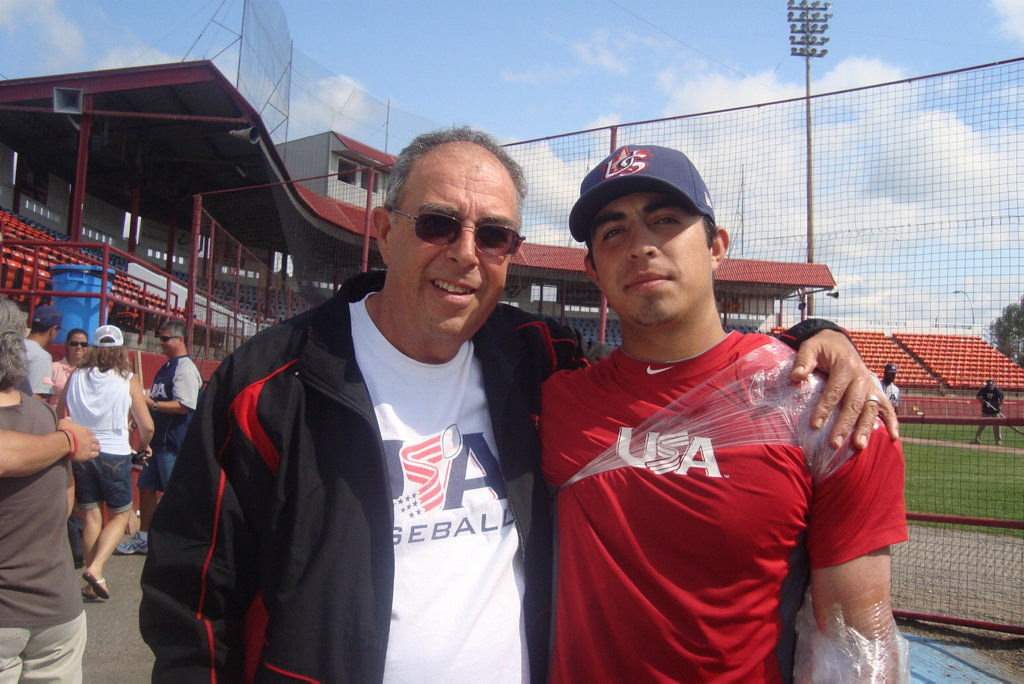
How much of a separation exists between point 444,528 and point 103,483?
4361 mm

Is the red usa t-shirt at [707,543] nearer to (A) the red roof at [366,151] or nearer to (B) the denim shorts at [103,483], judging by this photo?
(B) the denim shorts at [103,483]

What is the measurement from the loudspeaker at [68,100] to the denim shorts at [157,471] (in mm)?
7981

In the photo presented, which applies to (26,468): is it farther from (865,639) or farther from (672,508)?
(865,639)

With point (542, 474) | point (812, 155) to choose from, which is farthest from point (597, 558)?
point (812, 155)

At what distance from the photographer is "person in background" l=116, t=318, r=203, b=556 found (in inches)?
218

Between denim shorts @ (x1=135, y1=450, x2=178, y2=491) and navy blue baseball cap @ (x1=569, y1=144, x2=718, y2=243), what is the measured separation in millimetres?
5225

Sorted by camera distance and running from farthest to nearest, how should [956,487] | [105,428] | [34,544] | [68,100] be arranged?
[68,100] → [956,487] → [105,428] → [34,544]

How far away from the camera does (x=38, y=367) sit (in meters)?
5.05

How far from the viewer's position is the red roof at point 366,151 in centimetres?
2551

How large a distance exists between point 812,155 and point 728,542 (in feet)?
17.9

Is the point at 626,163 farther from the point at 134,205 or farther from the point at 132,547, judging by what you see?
the point at 134,205

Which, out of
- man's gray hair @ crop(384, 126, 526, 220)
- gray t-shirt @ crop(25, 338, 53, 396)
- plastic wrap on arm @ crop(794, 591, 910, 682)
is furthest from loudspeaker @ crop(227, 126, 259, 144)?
plastic wrap on arm @ crop(794, 591, 910, 682)

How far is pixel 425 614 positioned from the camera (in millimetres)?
1502

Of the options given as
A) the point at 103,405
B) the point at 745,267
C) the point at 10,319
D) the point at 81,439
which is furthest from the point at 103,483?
the point at 745,267
